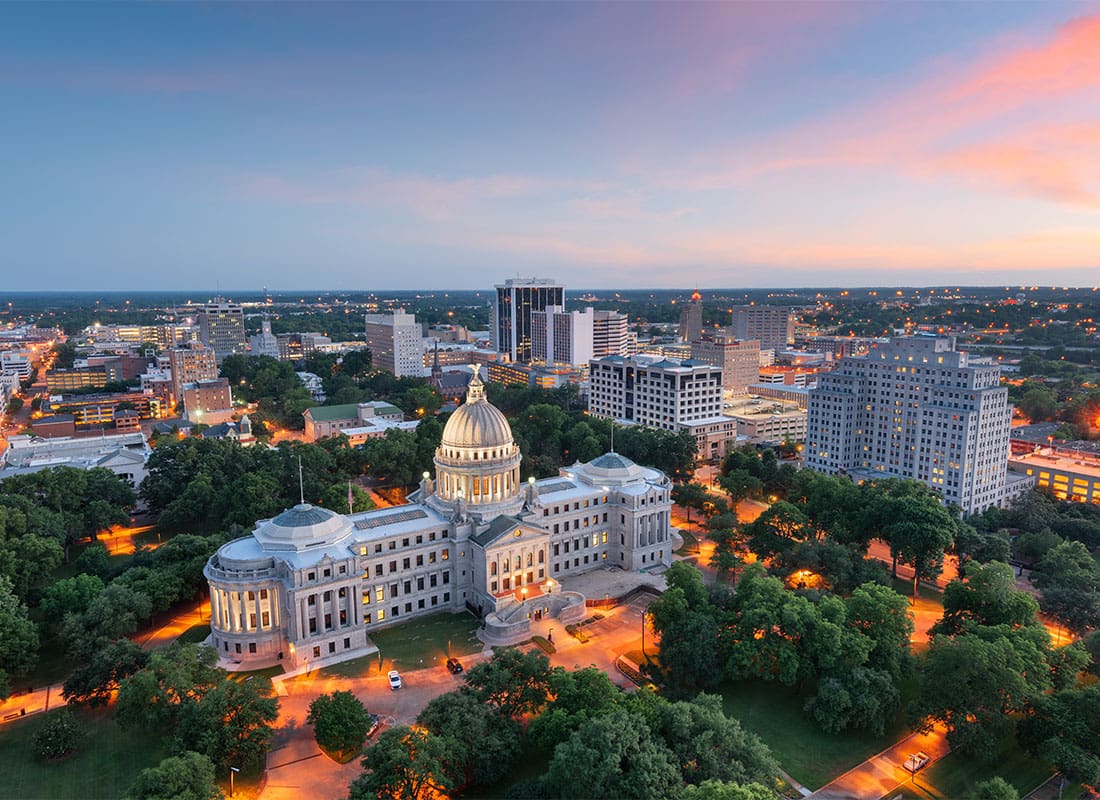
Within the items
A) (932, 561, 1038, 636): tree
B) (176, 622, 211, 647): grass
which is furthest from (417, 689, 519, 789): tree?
(932, 561, 1038, 636): tree

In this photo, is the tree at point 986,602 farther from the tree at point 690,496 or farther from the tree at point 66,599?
the tree at point 66,599

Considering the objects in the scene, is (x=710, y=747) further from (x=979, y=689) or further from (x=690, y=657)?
(x=979, y=689)

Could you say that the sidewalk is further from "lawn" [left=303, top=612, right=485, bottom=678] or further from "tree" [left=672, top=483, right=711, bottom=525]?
"tree" [left=672, top=483, right=711, bottom=525]

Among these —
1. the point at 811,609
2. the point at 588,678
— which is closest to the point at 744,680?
the point at 811,609

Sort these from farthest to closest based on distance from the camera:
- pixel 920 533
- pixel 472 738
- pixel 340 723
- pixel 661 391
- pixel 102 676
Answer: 1. pixel 661 391
2. pixel 920 533
3. pixel 102 676
4. pixel 340 723
5. pixel 472 738

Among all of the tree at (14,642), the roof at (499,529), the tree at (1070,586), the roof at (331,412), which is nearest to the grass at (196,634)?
the tree at (14,642)

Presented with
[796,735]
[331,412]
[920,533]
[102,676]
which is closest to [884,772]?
[796,735]
